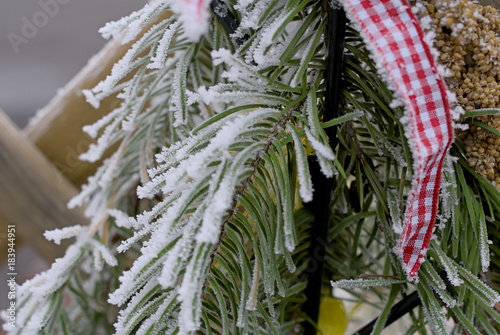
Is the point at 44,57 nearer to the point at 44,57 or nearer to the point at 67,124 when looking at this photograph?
the point at 44,57

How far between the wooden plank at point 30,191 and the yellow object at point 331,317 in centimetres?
29

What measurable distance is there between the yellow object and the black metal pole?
0.03 metres

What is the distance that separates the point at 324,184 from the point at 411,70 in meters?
0.09

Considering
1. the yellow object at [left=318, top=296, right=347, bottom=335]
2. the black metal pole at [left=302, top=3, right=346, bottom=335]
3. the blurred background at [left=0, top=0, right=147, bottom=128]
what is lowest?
the yellow object at [left=318, top=296, right=347, bottom=335]

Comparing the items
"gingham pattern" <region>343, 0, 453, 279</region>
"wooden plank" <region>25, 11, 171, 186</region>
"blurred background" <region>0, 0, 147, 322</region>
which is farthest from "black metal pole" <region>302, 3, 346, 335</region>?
"blurred background" <region>0, 0, 147, 322</region>

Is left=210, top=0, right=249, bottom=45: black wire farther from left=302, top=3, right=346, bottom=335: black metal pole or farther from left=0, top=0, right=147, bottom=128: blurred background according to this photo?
left=0, top=0, right=147, bottom=128: blurred background

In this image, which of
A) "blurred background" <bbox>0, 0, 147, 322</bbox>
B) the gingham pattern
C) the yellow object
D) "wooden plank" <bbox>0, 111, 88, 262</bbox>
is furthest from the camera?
"blurred background" <bbox>0, 0, 147, 322</bbox>

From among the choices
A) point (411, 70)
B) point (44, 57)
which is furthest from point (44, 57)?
point (411, 70)

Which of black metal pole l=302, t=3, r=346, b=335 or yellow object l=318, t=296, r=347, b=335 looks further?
yellow object l=318, t=296, r=347, b=335

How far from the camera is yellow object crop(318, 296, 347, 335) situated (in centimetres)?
37

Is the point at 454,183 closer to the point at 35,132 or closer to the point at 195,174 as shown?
the point at 195,174

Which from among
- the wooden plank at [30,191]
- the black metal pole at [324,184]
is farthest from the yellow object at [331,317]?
the wooden plank at [30,191]

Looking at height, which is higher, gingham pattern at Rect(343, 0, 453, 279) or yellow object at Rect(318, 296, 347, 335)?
gingham pattern at Rect(343, 0, 453, 279)

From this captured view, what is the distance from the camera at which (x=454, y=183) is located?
25cm
